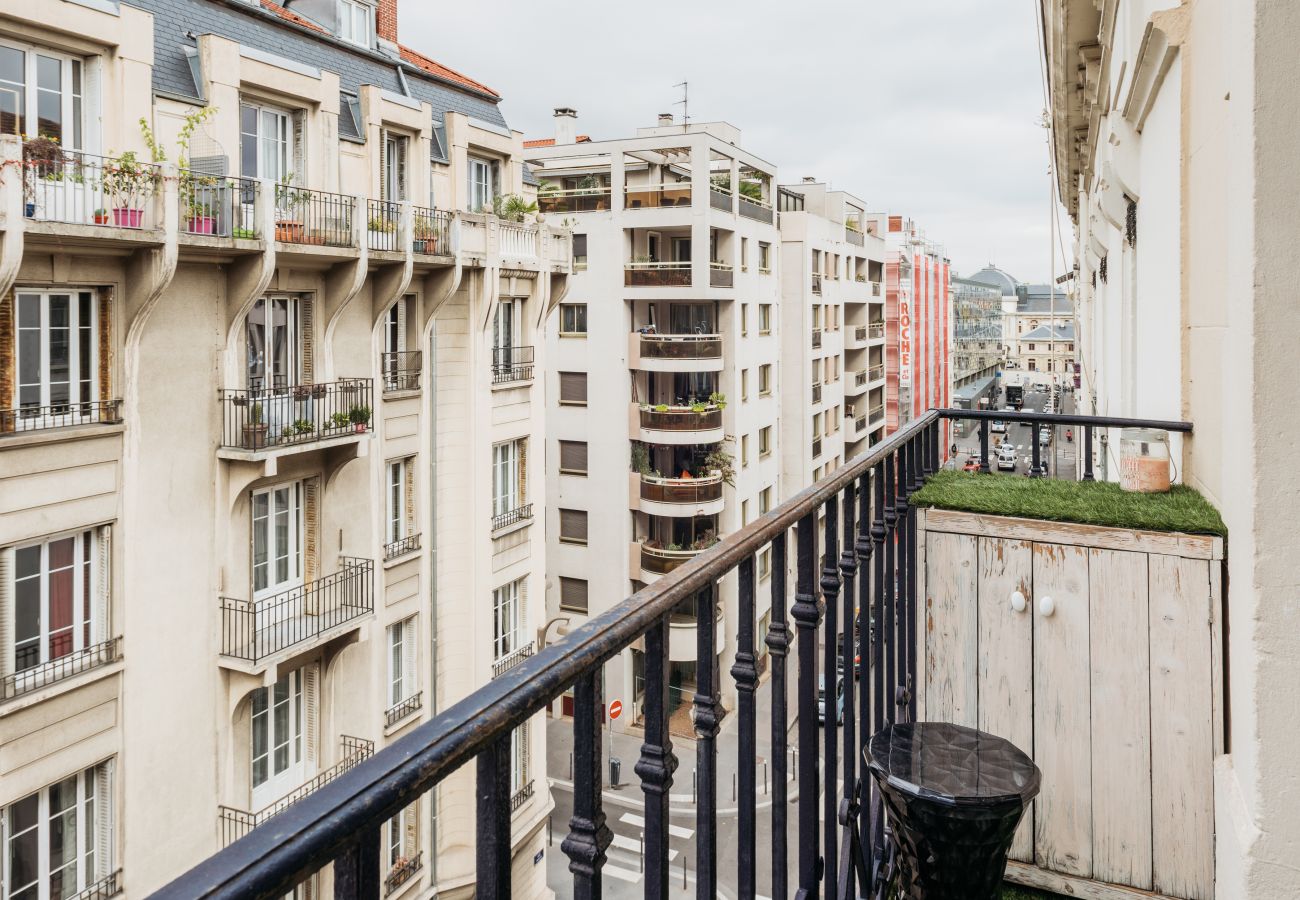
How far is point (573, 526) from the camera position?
25.8 m

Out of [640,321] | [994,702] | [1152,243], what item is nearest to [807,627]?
[994,702]

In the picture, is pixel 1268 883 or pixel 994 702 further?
pixel 994 702

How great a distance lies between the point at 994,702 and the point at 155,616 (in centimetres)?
916

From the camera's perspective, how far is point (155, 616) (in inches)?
398

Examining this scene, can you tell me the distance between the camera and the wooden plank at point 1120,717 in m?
3.39

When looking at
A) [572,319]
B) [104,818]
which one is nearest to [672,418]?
[572,319]

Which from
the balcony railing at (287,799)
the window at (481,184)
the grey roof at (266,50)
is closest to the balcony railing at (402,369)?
the window at (481,184)

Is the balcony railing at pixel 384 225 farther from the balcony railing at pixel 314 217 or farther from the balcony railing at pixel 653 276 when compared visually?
the balcony railing at pixel 653 276

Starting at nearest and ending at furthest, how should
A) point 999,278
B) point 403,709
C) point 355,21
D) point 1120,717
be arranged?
1. point 1120,717
2. point 403,709
3. point 355,21
4. point 999,278

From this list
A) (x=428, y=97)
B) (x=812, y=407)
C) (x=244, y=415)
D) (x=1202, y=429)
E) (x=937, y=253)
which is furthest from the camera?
(x=937, y=253)

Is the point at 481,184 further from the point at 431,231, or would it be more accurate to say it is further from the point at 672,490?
the point at 672,490

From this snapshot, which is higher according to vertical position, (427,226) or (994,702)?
(427,226)

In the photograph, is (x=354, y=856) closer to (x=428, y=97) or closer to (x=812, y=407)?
(x=428, y=97)

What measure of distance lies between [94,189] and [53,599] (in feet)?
13.0
